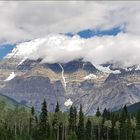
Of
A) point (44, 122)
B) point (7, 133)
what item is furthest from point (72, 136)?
point (7, 133)

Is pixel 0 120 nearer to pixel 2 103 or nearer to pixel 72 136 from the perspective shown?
pixel 2 103

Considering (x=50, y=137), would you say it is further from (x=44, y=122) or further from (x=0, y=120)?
(x=0, y=120)

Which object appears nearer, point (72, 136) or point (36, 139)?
point (72, 136)

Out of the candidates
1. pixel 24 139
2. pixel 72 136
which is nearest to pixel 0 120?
pixel 24 139

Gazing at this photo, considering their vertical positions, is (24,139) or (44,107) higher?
(44,107)

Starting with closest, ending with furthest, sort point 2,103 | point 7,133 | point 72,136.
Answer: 1. point 7,133
2. point 72,136
3. point 2,103

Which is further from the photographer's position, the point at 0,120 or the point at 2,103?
the point at 2,103

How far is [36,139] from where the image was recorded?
19075 cm

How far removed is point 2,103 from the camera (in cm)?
19000

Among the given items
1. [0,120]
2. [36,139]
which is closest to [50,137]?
[36,139]

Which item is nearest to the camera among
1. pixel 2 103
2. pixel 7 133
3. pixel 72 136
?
pixel 7 133

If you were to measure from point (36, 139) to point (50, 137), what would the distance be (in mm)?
7408

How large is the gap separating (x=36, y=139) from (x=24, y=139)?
37.4 feet

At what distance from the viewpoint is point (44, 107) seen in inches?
7200
